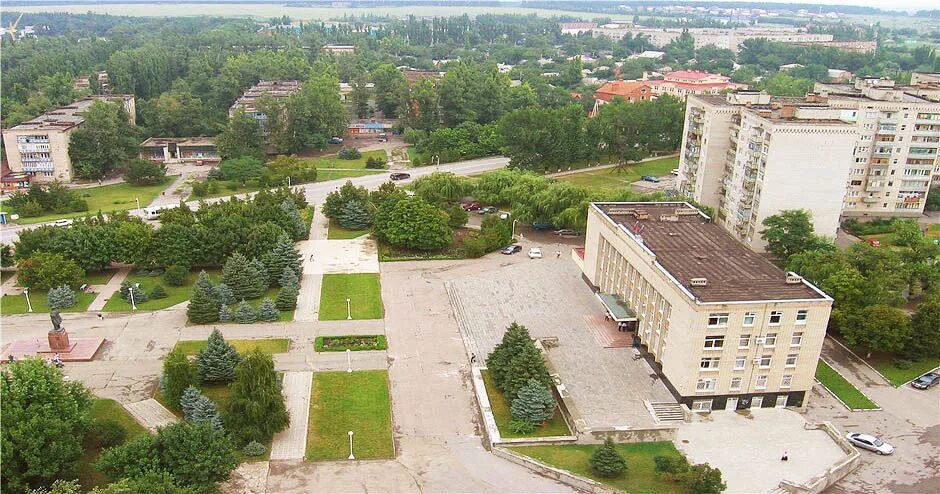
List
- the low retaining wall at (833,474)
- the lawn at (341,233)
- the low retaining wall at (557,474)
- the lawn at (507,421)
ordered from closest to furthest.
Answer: the low retaining wall at (833,474) → the low retaining wall at (557,474) → the lawn at (507,421) → the lawn at (341,233)

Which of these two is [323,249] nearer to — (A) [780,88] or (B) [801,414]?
(B) [801,414]

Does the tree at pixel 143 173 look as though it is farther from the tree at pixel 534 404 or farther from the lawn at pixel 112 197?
Answer: the tree at pixel 534 404

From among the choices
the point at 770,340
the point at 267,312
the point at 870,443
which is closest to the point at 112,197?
the point at 267,312

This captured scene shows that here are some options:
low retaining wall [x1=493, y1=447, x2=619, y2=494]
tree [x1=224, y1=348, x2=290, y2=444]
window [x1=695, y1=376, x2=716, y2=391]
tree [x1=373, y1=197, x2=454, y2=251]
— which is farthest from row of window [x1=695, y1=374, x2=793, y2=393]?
tree [x1=373, y1=197, x2=454, y2=251]

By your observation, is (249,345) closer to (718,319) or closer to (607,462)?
(607,462)

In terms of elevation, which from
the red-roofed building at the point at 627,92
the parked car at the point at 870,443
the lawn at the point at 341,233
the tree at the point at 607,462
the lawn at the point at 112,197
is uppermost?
the red-roofed building at the point at 627,92

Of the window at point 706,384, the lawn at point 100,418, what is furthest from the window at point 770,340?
the lawn at point 100,418
